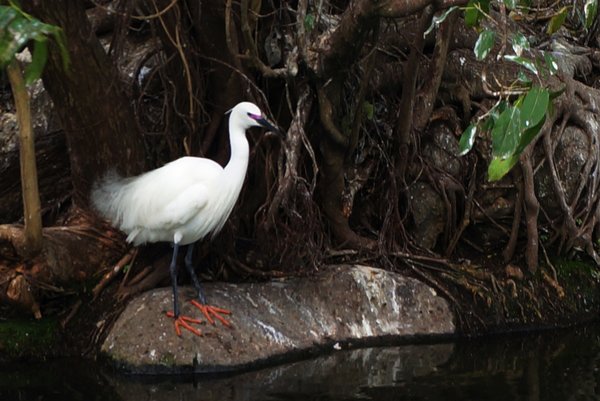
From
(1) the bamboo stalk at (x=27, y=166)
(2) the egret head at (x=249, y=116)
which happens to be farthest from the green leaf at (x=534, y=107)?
(2) the egret head at (x=249, y=116)

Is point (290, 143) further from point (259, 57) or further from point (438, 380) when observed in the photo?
point (438, 380)

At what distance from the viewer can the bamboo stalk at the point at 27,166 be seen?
4871 millimetres

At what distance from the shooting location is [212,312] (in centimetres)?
636

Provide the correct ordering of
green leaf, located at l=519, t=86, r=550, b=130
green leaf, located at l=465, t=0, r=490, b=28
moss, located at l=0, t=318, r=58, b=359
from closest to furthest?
green leaf, located at l=519, t=86, r=550, b=130 < green leaf, located at l=465, t=0, r=490, b=28 < moss, located at l=0, t=318, r=58, b=359

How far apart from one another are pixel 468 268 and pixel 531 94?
4.02m

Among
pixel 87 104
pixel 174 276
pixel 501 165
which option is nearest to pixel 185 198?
pixel 174 276

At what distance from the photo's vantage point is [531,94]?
12.2ft

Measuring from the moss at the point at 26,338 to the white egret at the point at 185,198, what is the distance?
2.71 feet

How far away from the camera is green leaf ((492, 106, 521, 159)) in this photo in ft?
12.5

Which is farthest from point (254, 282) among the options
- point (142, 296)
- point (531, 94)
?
point (531, 94)

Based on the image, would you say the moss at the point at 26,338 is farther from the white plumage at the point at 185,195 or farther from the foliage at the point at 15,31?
the foliage at the point at 15,31

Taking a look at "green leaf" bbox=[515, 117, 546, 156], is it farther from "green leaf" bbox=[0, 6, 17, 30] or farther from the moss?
the moss

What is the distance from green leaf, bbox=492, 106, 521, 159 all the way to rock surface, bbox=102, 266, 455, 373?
2.78m

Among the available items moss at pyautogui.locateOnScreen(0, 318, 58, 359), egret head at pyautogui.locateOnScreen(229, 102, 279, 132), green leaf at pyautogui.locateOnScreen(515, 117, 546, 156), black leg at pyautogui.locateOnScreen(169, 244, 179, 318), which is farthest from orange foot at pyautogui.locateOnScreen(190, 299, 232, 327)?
green leaf at pyautogui.locateOnScreen(515, 117, 546, 156)
